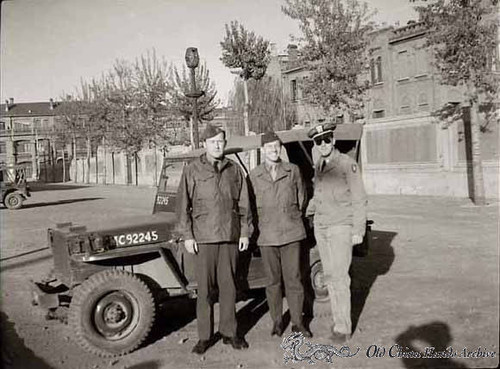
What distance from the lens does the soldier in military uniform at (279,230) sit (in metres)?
5.15

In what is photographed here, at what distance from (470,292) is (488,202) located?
406 inches

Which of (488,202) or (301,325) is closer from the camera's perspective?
(301,325)

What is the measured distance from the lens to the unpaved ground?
15.3 ft

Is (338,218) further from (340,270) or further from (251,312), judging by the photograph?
(251,312)

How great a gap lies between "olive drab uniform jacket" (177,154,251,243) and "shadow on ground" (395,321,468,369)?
5.90 feet

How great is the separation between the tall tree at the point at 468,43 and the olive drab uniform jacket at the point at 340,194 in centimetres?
1085

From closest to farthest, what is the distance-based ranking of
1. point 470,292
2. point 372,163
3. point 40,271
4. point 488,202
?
point 470,292, point 40,271, point 488,202, point 372,163

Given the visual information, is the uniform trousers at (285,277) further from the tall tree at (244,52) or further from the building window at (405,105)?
the building window at (405,105)

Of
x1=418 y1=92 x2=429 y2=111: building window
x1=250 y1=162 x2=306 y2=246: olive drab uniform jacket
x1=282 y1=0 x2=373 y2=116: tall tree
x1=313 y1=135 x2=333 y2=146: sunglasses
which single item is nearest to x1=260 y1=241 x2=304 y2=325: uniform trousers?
x1=250 y1=162 x2=306 y2=246: olive drab uniform jacket

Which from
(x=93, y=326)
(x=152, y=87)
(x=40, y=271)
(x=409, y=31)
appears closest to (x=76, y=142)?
(x=152, y=87)

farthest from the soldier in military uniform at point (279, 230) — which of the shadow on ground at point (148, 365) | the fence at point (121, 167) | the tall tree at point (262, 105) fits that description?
the fence at point (121, 167)

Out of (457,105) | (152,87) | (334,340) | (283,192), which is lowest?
(334,340)

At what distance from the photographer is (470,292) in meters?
6.40

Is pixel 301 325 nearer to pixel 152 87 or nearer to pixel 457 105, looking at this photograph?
pixel 457 105
